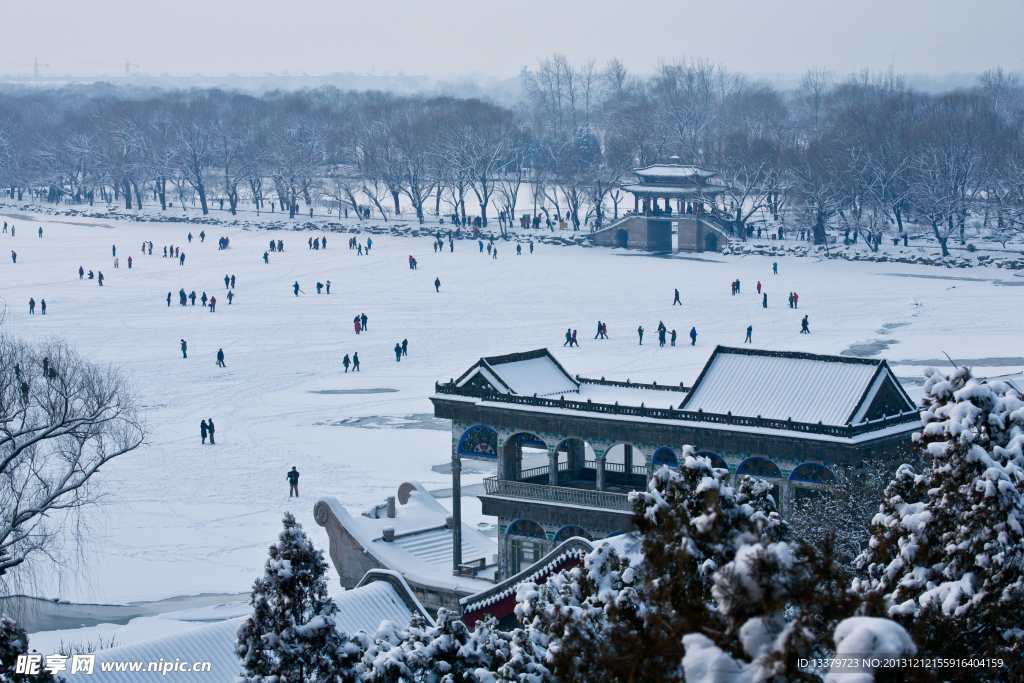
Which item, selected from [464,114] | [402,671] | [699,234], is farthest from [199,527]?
[464,114]

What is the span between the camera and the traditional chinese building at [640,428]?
19.4 m

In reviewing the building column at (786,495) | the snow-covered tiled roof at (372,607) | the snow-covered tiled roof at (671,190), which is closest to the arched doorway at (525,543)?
the building column at (786,495)

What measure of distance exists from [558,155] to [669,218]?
76.5ft

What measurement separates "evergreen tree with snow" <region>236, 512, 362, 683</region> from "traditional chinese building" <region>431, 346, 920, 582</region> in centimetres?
980

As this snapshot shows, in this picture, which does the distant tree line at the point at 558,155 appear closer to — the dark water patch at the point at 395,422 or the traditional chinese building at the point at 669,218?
the traditional chinese building at the point at 669,218

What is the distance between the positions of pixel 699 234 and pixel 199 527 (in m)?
49.4

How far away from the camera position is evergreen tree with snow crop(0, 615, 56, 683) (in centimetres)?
1030

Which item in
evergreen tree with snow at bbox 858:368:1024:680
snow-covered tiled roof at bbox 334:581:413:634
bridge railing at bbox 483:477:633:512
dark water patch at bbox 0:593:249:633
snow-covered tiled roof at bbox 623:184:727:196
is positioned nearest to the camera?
evergreen tree with snow at bbox 858:368:1024:680

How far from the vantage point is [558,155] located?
3610 inches

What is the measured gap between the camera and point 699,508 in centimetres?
880

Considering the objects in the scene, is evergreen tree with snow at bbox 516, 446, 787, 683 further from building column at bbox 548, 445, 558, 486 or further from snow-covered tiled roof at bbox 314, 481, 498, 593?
snow-covered tiled roof at bbox 314, 481, 498, 593

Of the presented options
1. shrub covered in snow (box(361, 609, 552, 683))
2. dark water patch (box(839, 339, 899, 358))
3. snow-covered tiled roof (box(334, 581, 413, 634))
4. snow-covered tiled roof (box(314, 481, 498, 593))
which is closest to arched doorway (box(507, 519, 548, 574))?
snow-covered tiled roof (box(314, 481, 498, 593))

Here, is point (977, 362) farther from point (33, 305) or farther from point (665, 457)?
point (33, 305)

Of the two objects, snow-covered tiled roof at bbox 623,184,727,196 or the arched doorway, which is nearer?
the arched doorway
